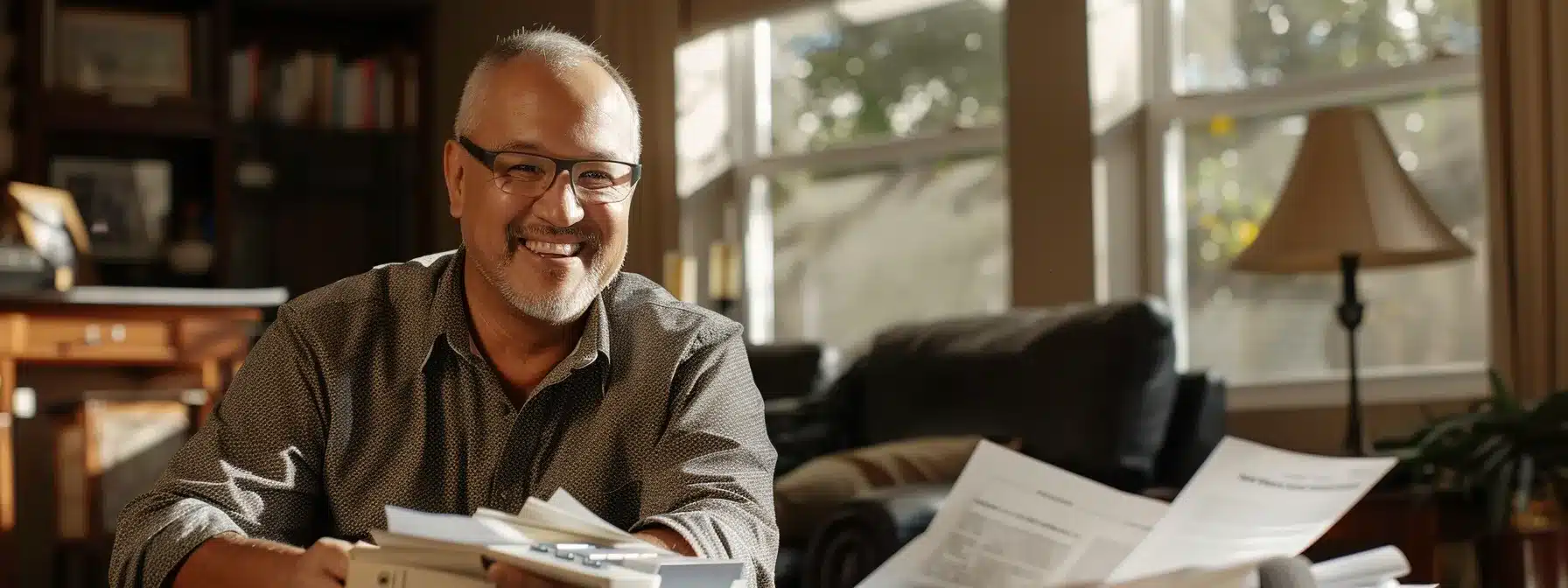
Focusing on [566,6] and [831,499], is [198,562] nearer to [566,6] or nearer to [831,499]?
[831,499]

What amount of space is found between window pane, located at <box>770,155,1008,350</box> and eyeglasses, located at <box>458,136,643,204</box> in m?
3.35

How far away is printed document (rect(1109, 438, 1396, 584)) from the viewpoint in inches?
39.9

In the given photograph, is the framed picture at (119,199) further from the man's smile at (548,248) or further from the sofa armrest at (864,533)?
the man's smile at (548,248)

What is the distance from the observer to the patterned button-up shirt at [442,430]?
1309 millimetres

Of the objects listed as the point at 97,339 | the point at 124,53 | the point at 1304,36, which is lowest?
the point at 97,339

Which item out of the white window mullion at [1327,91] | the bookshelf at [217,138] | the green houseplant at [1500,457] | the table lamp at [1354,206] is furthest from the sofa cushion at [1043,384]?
the bookshelf at [217,138]

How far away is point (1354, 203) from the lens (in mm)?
3072

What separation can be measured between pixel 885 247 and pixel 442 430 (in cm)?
363

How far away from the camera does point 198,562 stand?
1.23 m

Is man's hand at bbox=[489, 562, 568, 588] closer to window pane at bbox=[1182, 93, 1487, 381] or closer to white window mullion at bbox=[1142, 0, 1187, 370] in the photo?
window pane at bbox=[1182, 93, 1487, 381]

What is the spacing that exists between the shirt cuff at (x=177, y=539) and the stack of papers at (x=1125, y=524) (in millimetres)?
496

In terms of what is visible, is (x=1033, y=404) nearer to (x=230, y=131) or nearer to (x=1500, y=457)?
(x=1500, y=457)

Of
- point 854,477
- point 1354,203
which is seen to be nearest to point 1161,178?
point 1354,203

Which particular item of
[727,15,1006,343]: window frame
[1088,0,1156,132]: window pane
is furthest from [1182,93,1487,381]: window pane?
[727,15,1006,343]: window frame
